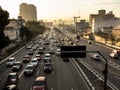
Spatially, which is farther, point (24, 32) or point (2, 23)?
point (24, 32)

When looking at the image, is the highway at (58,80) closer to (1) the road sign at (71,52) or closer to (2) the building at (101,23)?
(1) the road sign at (71,52)

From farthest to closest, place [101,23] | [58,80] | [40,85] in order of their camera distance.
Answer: [101,23] < [58,80] < [40,85]

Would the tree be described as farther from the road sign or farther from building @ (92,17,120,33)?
building @ (92,17,120,33)

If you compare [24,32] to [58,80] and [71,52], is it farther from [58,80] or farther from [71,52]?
[71,52]

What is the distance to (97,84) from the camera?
110 ft

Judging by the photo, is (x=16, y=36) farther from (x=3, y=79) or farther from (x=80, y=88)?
(x=80, y=88)

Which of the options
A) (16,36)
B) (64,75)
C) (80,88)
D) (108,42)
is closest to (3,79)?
(64,75)

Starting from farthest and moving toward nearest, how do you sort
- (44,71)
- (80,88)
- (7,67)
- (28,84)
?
(7,67)
(44,71)
(28,84)
(80,88)

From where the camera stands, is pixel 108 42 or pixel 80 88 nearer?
pixel 80 88

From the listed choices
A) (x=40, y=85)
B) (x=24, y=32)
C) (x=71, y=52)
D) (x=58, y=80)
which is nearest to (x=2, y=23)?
(x=58, y=80)

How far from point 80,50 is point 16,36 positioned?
91372 mm

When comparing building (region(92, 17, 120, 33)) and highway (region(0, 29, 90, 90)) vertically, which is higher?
building (region(92, 17, 120, 33))

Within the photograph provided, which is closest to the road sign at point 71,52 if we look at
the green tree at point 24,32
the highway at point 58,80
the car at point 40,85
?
the car at point 40,85

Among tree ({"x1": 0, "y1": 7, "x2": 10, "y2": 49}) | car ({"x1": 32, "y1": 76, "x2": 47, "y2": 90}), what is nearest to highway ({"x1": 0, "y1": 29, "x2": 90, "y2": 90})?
car ({"x1": 32, "y1": 76, "x2": 47, "y2": 90})
